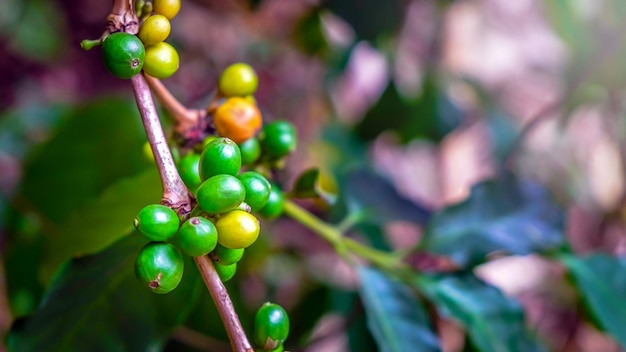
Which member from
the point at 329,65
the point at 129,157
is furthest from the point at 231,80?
the point at 329,65

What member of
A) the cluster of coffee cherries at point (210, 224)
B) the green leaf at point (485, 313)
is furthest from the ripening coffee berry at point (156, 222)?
the green leaf at point (485, 313)

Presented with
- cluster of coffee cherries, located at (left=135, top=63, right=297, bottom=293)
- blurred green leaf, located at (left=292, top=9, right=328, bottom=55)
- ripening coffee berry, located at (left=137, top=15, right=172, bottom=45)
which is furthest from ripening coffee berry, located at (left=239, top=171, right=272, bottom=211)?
blurred green leaf, located at (left=292, top=9, right=328, bottom=55)

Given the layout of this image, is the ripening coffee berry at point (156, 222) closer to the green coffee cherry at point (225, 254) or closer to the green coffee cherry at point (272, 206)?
the green coffee cherry at point (225, 254)

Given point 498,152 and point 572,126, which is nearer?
point 498,152

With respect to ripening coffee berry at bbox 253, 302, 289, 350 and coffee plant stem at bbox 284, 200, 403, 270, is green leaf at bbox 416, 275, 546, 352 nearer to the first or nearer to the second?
coffee plant stem at bbox 284, 200, 403, 270

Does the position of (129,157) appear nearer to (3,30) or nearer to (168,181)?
(168,181)

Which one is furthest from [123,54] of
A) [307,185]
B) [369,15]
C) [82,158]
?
[369,15]

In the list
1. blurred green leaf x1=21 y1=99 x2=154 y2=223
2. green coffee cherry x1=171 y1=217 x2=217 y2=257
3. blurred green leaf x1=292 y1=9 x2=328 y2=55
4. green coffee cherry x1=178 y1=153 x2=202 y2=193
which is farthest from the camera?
blurred green leaf x1=292 y1=9 x2=328 y2=55
